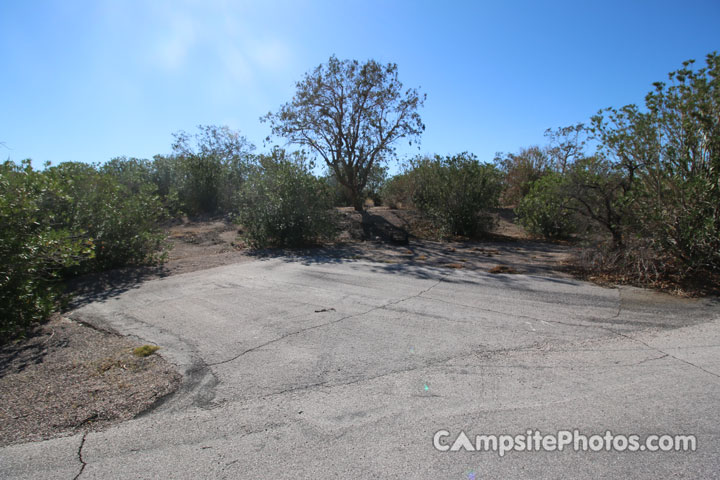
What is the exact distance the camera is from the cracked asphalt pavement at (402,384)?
2.62 metres

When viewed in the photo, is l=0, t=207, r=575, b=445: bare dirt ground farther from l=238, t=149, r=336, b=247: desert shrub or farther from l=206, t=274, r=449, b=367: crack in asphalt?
l=238, t=149, r=336, b=247: desert shrub

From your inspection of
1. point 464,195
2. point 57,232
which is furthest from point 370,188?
point 57,232

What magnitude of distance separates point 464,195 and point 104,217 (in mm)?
12154

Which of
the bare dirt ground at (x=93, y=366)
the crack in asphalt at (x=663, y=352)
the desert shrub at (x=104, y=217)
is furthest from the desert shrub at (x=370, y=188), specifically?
the crack in asphalt at (x=663, y=352)

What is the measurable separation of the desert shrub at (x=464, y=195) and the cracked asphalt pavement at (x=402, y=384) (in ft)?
30.6

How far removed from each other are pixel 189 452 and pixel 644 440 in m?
3.13

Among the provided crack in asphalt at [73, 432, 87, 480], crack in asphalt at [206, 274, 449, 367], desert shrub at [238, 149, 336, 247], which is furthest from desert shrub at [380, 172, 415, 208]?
crack in asphalt at [73, 432, 87, 480]

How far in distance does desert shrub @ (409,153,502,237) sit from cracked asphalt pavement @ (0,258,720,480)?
9.31m

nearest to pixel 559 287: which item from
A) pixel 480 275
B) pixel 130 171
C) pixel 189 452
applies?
pixel 480 275

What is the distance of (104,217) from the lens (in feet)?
30.8

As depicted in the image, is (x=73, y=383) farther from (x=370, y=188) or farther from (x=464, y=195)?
(x=370, y=188)

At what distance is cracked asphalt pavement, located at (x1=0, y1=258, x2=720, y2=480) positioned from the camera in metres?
2.62

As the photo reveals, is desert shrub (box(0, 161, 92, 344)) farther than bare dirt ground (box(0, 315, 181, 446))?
Yes

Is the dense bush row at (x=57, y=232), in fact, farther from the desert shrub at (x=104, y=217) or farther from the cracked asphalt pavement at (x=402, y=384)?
the cracked asphalt pavement at (x=402, y=384)
